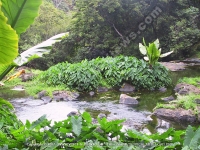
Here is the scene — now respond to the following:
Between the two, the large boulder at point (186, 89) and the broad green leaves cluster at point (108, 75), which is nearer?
the large boulder at point (186, 89)

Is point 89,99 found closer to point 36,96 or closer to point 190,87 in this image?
point 36,96

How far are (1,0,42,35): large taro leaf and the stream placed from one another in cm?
349

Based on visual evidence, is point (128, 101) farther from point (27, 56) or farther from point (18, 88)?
point (27, 56)

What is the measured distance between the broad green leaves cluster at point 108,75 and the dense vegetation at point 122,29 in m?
5.47

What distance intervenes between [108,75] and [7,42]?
760cm

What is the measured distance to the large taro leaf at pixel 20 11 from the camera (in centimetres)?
218

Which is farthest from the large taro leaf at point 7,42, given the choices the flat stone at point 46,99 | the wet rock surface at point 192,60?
the wet rock surface at point 192,60

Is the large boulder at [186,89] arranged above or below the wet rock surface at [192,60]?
above

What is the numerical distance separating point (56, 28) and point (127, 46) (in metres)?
4.41

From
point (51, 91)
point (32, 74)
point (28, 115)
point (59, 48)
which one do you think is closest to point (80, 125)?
point (28, 115)

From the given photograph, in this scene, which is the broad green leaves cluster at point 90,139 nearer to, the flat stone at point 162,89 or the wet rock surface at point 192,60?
the flat stone at point 162,89

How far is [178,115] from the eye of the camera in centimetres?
566

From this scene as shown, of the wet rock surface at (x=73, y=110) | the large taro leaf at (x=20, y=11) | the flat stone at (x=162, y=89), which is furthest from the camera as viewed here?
the flat stone at (x=162, y=89)

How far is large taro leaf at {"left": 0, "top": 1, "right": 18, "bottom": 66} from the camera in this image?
→ 1510 millimetres
